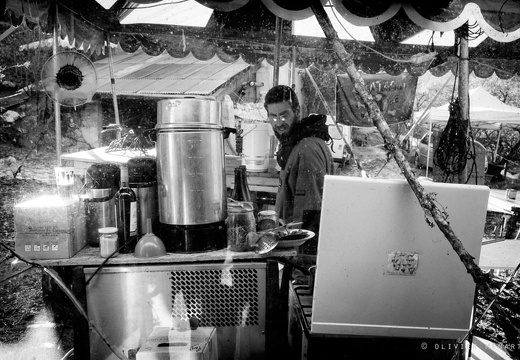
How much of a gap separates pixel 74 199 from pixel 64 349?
171 cm

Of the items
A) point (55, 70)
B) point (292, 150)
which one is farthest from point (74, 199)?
point (55, 70)

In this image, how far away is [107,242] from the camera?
182 cm

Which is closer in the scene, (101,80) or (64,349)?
(64,349)

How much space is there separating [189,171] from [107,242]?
53 centimetres

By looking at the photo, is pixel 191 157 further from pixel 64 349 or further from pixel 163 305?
pixel 64 349

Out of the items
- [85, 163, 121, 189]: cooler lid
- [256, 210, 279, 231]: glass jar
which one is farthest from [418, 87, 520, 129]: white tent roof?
[85, 163, 121, 189]: cooler lid

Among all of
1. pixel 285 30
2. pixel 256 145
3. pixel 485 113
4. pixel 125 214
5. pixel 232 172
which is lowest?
pixel 232 172

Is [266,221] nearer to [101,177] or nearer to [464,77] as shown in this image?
[101,177]

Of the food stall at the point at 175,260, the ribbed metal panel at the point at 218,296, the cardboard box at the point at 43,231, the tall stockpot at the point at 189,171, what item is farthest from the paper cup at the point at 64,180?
the ribbed metal panel at the point at 218,296

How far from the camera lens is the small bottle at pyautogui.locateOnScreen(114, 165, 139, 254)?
188 centimetres

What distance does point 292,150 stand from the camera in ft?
10.4

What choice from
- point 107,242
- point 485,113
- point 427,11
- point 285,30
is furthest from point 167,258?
point 485,113

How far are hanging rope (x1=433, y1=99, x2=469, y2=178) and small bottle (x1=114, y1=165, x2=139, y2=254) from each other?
11.6 feet

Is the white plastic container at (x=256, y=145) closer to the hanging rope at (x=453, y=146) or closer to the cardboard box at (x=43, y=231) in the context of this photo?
the hanging rope at (x=453, y=146)
